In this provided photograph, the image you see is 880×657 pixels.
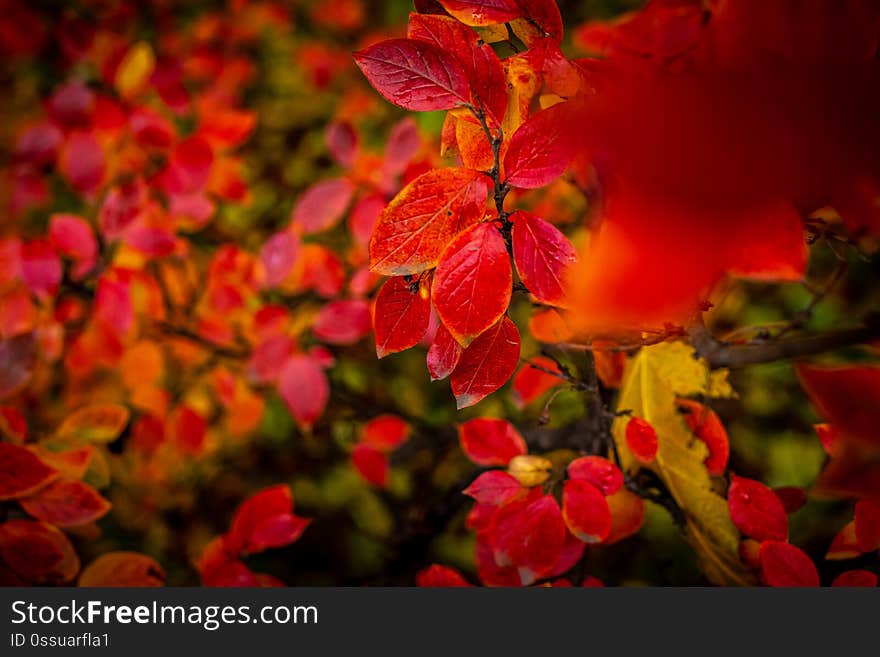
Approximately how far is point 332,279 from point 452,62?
13.5 inches

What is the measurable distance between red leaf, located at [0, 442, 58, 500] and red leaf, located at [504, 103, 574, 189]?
0.60 m

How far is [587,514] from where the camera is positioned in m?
0.56

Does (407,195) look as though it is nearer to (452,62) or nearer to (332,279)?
(452,62)

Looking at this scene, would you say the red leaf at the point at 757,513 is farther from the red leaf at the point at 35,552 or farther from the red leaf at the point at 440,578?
the red leaf at the point at 35,552

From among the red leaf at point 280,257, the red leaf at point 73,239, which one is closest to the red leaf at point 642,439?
the red leaf at point 280,257

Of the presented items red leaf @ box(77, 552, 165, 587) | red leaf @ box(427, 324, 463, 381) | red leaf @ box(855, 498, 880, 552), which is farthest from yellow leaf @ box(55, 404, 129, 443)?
red leaf @ box(855, 498, 880, 552)

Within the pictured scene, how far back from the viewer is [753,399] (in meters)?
0.55

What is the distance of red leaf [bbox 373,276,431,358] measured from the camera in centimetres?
46

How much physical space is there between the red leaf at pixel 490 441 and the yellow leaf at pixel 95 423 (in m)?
0.42

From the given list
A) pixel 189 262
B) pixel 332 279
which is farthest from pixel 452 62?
pixel 189 262

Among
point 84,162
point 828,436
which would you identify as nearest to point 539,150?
point 828,436

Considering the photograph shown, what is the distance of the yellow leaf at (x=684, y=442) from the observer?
546 mm

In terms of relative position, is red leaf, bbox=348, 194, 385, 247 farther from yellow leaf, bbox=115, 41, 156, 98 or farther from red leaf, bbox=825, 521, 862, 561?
red leaf, bbox=825, 521, 862, 561

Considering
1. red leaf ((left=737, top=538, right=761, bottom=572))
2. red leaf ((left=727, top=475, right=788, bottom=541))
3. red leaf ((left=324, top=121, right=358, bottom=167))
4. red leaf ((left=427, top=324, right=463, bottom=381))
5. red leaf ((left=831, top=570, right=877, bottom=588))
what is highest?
red leaf ((left=324, top=121, right=358, bottom=167))
